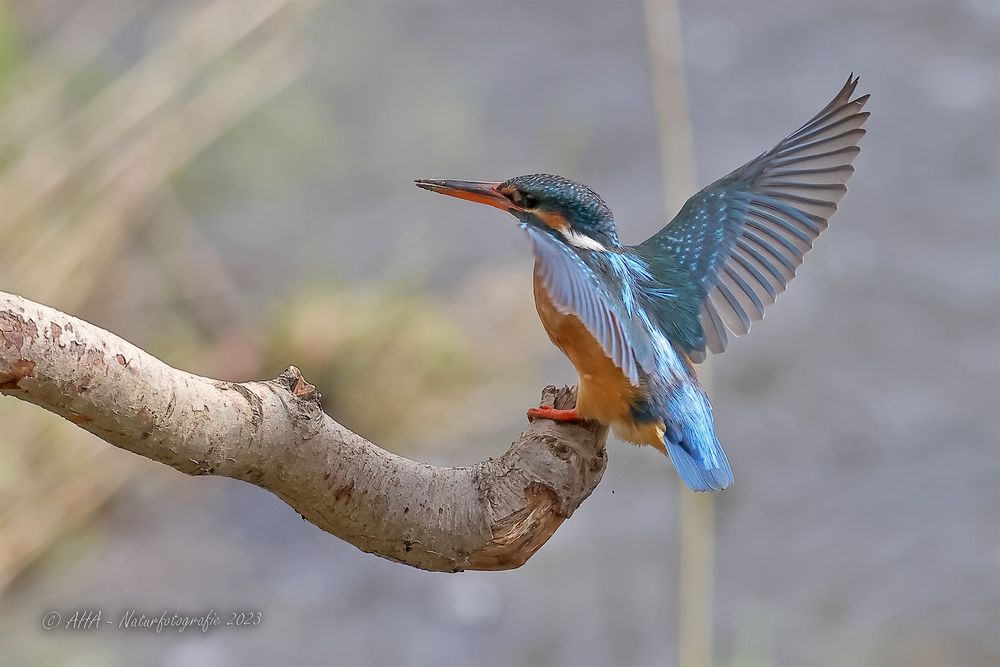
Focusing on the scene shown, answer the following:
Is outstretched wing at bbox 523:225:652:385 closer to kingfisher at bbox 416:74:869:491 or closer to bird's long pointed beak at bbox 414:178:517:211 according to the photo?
kingfisher at bbox 416:74:869:491

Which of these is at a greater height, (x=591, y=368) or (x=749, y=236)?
(x=749, y=236)

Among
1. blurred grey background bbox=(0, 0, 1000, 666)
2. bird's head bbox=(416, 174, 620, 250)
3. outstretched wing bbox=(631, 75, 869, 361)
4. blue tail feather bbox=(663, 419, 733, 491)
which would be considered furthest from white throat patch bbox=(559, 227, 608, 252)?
blurred grey background bbox=(0, 0, 1000, 666)

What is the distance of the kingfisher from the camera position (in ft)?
4.80

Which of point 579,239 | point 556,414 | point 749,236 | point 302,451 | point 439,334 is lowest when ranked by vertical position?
point 302,451

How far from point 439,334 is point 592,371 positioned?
1.95 metres

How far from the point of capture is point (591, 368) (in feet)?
5.07

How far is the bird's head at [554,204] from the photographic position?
1.61 m

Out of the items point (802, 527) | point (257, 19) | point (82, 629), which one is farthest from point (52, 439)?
point (802, 527)

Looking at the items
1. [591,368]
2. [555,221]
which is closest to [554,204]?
[555,221]

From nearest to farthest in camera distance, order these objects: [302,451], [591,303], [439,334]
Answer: [302,451]
[591,303]
[439,334]

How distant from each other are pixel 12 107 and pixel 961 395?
284 cm

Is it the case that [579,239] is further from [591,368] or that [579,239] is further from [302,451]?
[302,451]

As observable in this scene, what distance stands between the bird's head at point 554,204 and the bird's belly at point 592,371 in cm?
10

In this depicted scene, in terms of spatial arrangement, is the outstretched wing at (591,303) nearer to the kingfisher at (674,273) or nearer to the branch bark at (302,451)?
the kingfisher at (674,273)
